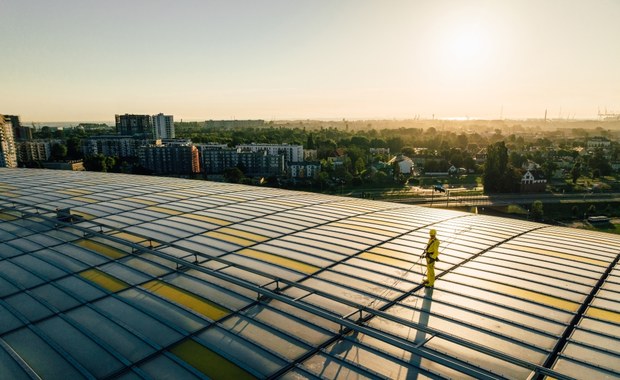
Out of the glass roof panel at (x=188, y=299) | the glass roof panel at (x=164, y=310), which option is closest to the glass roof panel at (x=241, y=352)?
the glass roof panel at (x=164, y=310)

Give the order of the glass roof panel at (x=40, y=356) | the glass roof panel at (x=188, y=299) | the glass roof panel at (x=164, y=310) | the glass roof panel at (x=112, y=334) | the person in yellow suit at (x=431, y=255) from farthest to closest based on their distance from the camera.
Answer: the person in yellow suit at (x=431, y=255) → the glass roof panel at (x=188, y=299) → the glass roof panel at (x=164, y=310) → the glass roof panel at (x=112, y=334) → the glass roof panel at (x=40, y=356)

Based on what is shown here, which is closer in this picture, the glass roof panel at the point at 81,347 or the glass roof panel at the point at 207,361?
the glass roof panel at the point at 207,361

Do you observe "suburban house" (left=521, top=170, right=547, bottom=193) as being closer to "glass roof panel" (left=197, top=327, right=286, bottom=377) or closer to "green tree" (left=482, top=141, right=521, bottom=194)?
"green tree" (left=482, top=141, right=521, bottom=194)

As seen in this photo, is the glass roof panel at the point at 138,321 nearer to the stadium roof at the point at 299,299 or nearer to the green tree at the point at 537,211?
the stadium roof at the point at 299,299

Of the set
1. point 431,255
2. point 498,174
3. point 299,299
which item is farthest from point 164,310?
point 498,174

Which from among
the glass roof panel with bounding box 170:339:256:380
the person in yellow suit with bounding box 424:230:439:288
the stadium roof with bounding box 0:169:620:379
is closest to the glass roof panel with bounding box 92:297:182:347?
the stadium roof with bounding box 0:169:620:379

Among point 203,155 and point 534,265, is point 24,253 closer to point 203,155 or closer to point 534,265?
point 534,265

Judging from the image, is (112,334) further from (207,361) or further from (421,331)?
(421,331)
